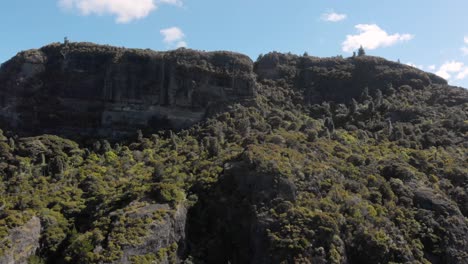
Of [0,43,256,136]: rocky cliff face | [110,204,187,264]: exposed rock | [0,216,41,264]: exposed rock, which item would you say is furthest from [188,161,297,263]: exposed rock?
[0,43,256,136]: rocky cliff face

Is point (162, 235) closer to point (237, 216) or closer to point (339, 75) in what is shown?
point (237, 216)

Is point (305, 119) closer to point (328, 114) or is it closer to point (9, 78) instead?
point (328, 114)

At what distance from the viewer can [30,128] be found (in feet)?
295

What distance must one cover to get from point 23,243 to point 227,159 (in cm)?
2459

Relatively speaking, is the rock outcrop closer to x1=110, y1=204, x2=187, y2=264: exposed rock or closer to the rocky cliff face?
the rocky cliff face

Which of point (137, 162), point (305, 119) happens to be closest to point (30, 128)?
point (137, 162)

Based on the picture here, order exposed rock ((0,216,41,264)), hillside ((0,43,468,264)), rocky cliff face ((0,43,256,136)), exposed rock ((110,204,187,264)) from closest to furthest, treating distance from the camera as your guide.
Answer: exposed rock ((110,204,187,264)), exposed rock ((0,216,41,264)), hillside ((0,43,468,264)), rocky cliff face ((0,43,256,136))

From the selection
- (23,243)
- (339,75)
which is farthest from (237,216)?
(339,75)

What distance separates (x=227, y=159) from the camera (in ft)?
221

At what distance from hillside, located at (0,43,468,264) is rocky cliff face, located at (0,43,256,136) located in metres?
0.23

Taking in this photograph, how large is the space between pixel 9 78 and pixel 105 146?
24.4 meters

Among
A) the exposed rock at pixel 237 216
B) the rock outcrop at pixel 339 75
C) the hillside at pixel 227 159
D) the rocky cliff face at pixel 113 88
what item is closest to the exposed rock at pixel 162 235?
the hillside at pixel 227 159

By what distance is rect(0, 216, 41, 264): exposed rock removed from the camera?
2080 inches

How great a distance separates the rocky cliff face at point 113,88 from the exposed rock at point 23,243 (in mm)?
35118
